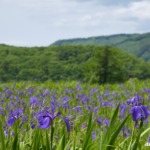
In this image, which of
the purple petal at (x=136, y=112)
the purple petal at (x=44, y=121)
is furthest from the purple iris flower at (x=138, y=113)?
the purple petal at (x=44, y=121)

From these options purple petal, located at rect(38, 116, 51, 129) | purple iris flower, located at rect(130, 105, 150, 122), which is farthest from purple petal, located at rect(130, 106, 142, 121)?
purple petal, located at rect(38, 116, 51, 129)

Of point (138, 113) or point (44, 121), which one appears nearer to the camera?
point (44, 121)

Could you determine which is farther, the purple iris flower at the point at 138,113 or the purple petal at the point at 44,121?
the purple iris flower at the point at 138,113

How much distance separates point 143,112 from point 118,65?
98.7 metres

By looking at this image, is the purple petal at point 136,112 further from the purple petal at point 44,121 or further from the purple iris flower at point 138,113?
the purple petal at point 44,121

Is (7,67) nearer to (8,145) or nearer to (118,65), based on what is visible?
A: (118,65)

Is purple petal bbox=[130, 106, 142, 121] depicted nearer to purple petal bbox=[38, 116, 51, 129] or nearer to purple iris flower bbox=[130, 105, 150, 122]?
purple iris flower bbox=[130, 105, 150, 122]

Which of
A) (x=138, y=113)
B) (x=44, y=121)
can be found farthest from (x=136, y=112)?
(x=44, y=121)

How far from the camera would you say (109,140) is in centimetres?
244

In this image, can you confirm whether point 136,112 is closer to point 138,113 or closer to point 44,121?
point 138,113

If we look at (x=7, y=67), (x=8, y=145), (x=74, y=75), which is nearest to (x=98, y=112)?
(x=8, y=145)

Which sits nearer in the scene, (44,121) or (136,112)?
(44,121)

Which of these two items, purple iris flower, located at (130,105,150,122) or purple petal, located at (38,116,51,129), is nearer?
purple petal, located at (38,116,51,129)

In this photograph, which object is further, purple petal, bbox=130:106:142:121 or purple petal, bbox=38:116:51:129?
purple petal, bbox=130:106:142:121
